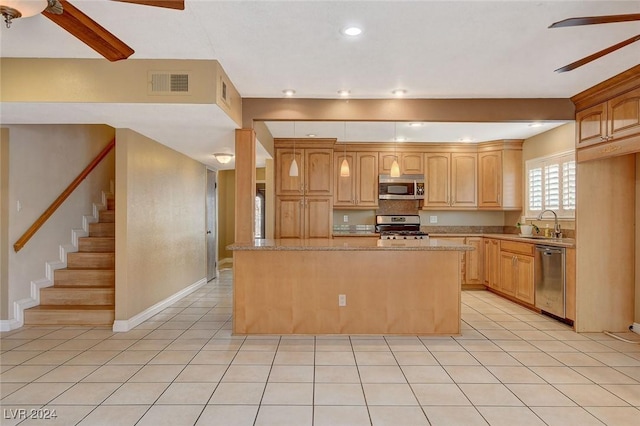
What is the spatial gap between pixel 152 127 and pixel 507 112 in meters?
3.78

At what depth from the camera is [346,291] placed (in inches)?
144

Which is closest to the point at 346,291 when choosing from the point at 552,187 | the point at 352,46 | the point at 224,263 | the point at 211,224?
the point at 352,46

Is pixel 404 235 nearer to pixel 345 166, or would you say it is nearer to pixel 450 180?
pixel 450 180

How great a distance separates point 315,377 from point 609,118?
3.60 metres

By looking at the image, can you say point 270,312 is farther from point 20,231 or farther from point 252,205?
point 20,231

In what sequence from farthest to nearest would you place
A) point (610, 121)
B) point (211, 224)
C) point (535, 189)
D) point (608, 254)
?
1. point (211, 224)
2. point (535, 189)
3. point (608, 254)
4. point (610, 121)

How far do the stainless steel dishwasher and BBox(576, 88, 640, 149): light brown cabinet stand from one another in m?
1.23

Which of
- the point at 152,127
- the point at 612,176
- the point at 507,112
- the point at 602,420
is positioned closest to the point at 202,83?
the point at 152,127

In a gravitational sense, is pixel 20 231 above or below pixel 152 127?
below

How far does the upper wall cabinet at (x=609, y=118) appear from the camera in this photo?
3176 mm

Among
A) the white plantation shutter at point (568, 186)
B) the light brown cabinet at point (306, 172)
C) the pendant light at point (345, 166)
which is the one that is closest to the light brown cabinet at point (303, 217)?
the light brown cabinet at point (306, 172)

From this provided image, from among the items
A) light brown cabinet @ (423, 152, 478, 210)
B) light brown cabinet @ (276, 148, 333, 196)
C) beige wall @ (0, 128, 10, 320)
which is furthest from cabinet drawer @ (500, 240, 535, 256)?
beige wall @ (0, 128, 10, 320)

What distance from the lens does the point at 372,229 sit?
21.4 ft

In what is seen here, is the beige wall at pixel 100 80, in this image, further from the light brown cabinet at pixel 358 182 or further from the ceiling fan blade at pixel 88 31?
the light brown cabinet at pixel 358 182
